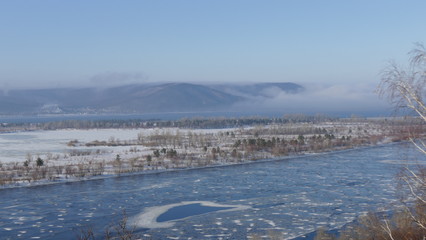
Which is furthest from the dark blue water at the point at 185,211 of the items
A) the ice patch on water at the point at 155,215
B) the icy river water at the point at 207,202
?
the ice patch on water at the point at 155,215

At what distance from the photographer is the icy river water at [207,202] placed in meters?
9.42

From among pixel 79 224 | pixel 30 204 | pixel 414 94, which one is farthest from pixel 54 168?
pixel 414 94

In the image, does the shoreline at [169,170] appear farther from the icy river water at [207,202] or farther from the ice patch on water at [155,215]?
the ice patch on water at [155,215]

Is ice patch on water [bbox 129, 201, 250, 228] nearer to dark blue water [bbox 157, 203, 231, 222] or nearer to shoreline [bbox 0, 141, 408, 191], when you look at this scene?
dark blue water [bbox 157, 203, 231, 222]

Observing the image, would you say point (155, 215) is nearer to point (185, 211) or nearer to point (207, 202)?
point (185, 211)

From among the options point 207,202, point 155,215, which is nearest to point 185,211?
point 155,215

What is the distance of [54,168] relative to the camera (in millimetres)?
18453

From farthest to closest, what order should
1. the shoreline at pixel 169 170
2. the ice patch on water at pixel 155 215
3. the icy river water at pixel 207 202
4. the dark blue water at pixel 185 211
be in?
1. the shoreline at pixel 169 170
2. the dark blue water at pixel 185 211
3. the ice patch on water at pixel 155 215
4. the icy river water at pixel 207 202

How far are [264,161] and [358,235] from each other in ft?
46.4

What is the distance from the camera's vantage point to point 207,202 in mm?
12008

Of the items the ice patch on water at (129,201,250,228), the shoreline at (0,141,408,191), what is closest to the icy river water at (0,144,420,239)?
the ice patch on water at (129,201,250,228)

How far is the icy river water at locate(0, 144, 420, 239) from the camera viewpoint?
942 centimetres

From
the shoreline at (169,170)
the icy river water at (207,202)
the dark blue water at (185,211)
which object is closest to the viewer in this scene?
the icy river water at (207,202)

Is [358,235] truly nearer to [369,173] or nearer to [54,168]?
[369,173]
